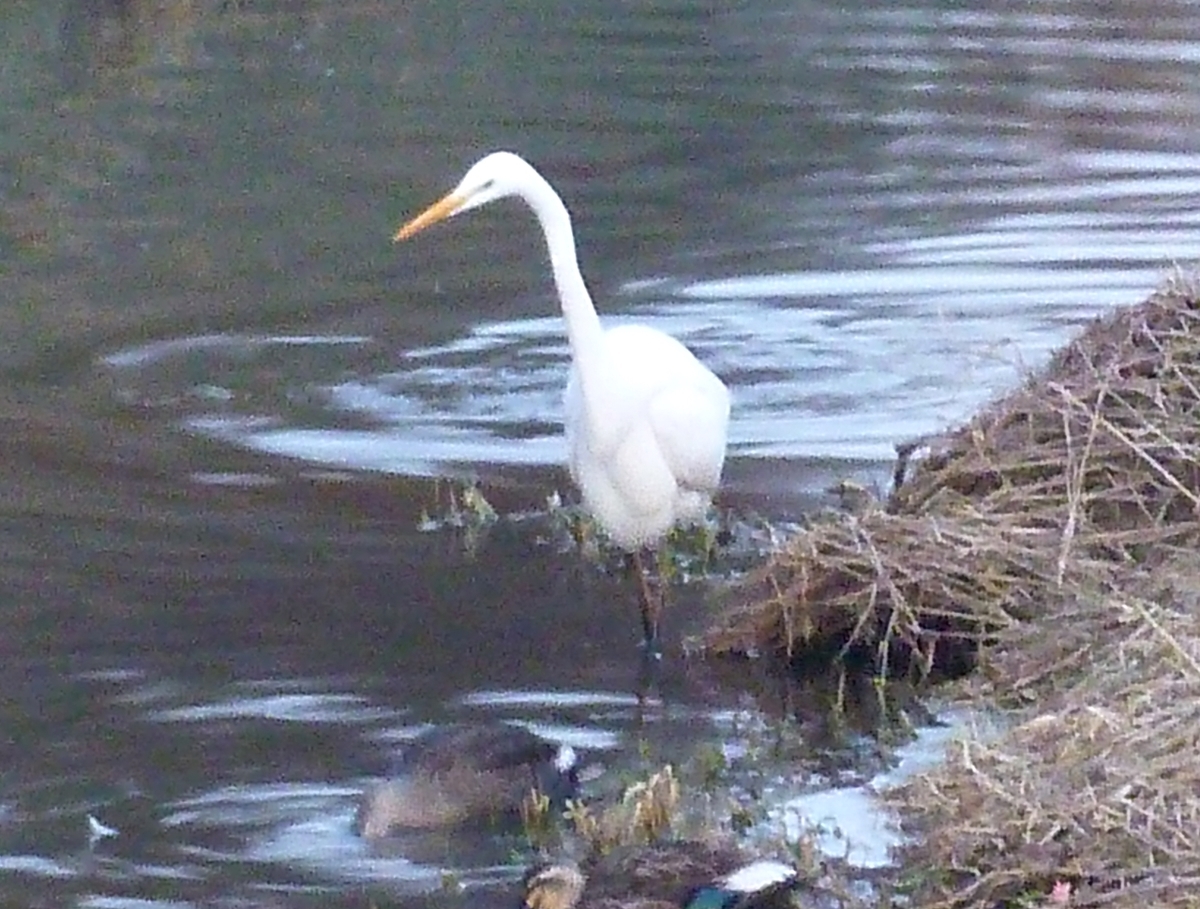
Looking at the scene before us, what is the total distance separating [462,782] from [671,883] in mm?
1064

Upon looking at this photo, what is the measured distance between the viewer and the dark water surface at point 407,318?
8.28m

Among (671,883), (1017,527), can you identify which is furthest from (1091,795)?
(1017,527)

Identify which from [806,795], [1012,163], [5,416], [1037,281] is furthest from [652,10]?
[806,795]

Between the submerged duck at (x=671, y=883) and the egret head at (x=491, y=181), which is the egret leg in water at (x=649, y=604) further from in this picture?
the submerged duck at (x=671, y=883)

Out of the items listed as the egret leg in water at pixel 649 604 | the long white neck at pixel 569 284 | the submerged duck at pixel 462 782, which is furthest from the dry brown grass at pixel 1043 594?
the submerged duck at pixel 462 782

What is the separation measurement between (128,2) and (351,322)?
39.8 feet

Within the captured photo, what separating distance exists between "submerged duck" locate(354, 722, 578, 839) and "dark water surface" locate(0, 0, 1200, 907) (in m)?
0.11

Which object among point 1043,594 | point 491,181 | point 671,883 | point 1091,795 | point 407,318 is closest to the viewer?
point 1091,795

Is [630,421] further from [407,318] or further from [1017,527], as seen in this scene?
[407,318]

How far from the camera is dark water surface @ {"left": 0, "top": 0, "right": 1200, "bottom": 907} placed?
8281 millimetres

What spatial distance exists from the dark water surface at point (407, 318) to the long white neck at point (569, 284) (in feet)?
3.02

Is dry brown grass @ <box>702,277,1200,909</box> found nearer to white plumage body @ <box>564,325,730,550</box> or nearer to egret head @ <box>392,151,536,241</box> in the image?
white plumage body @ <box>564,325,730,550</box>

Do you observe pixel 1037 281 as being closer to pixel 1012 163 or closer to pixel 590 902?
pixel 1012 163

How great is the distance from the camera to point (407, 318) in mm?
13445
